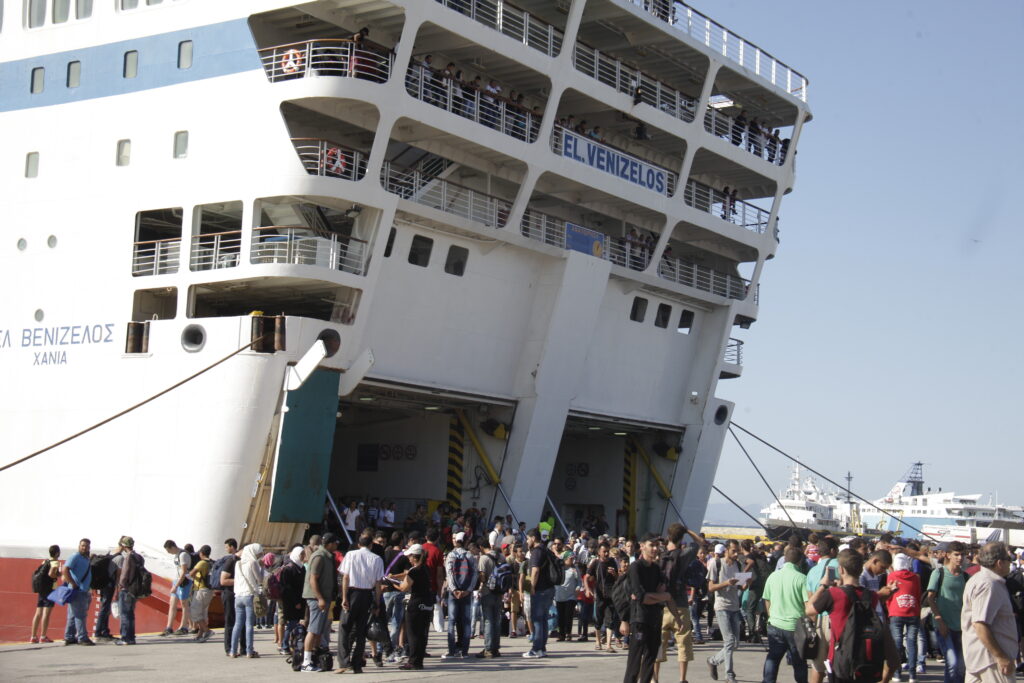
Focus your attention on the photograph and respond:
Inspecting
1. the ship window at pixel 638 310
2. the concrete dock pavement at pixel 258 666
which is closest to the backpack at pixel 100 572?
the concrete dock pavement at pixel 258 666

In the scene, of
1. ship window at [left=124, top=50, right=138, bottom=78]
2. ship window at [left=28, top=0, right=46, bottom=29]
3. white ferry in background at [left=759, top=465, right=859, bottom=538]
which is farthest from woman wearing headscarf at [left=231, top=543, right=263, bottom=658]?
white ferry in background at [left=759, top=465, right=859, bottom=538]

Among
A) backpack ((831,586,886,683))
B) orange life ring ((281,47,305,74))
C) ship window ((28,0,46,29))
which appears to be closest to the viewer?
backpack ((831,586,886,683))

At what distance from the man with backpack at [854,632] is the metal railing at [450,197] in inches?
555

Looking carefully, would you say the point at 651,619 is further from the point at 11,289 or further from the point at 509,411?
the point at 11,289

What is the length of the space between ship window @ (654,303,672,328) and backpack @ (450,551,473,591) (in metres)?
14.8

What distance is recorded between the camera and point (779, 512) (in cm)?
11144

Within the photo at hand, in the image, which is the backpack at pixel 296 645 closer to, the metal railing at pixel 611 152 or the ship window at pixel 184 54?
the ship window at pixel 184 54

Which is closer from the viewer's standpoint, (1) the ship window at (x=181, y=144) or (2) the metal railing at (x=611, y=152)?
(1) the ship window at (x=181, y=144)

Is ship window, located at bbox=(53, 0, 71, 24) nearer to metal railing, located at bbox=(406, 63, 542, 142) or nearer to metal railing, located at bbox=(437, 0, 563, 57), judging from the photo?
metal railing, located at bbox=(406, 63, 542, 142)

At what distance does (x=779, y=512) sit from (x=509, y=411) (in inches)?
3616

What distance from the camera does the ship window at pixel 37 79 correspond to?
2269 centimetres

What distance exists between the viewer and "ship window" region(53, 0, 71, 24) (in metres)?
22.7

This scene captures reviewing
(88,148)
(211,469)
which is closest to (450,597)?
(211,469)

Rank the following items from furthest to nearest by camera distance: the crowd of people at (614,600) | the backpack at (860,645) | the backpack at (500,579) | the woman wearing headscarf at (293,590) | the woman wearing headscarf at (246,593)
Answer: the backpack at (500,579), the woman wearing headscarf at (246,593), the woman wearing headscarf at (293,590), the crowd of people at (614,600), the backpack at (860,645)
